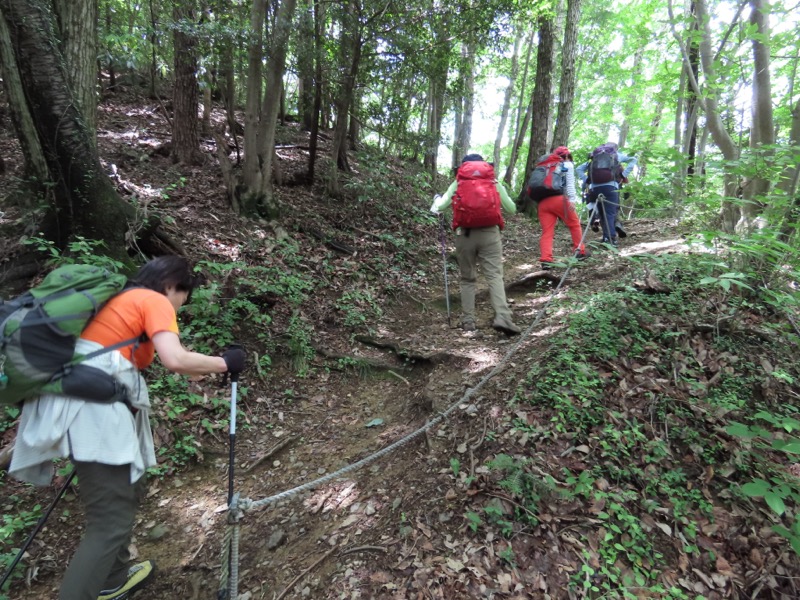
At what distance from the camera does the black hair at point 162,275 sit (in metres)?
2.42

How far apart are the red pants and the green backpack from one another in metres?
6.24

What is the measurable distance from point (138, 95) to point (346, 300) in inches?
445

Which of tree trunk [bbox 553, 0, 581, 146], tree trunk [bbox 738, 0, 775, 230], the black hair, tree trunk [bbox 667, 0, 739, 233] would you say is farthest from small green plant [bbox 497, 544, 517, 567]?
tree trunk [bbox 553, 0, 581, 146]

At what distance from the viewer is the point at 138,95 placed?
13023 millimetres

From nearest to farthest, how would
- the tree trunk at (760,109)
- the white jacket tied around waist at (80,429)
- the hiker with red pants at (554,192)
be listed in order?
the white jacket tied around waist at (80,429)
the tree trunk at (760,109)
the hiker with red pants at (554,192)

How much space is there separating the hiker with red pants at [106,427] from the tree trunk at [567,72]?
37.0ft

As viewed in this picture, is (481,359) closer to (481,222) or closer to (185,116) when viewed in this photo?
(481,222)

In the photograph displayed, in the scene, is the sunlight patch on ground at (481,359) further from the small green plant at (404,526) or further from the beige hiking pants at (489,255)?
the small green plant at (404,526)

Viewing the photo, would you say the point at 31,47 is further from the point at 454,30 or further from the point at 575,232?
the point at 575,232

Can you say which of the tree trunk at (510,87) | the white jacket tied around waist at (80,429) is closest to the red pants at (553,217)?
the white jacket tied around waist at (80,429)

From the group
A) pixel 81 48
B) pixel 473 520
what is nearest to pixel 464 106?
pixel 81 48

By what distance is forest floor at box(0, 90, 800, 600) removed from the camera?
2.67m

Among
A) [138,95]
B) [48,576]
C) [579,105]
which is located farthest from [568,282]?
[579,105]

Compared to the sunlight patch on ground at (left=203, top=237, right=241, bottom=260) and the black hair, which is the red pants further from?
the black hair
